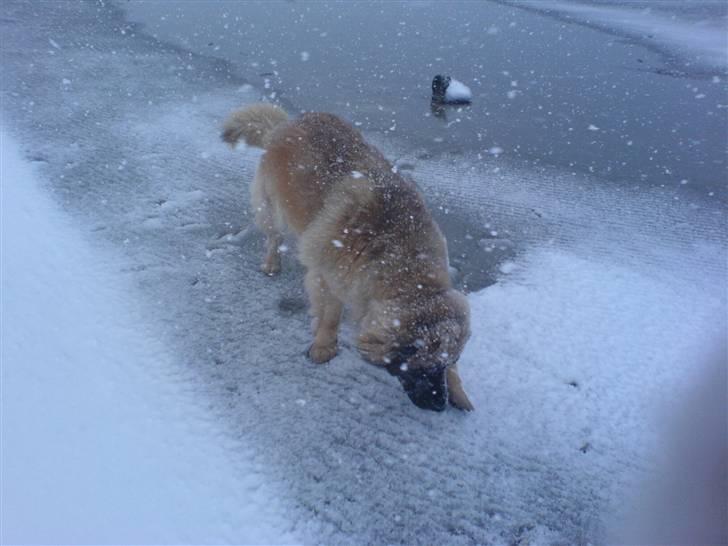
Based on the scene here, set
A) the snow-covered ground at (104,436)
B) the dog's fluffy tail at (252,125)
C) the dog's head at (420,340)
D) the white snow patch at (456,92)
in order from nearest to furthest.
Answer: the snow-covered ground at (104,436)
the dog's head at (420,340)
the dog's fluffy tail at (252,125)
the white snow patch at (456,92)

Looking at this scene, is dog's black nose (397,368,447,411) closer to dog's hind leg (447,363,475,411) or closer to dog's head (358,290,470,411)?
dog's head (358,290,470,411)

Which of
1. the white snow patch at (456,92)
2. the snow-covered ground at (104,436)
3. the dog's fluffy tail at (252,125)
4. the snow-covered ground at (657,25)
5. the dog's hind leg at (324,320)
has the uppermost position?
the snow-covered ground at (657,25)

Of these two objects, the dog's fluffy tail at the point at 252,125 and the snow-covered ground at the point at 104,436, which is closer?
the snow-covered ground at the point at 104,436

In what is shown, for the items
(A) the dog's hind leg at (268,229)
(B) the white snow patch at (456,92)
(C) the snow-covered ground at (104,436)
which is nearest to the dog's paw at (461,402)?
(C) the snow-covered ground at (104,436)

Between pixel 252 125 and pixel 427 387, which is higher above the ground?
pixel 252 125

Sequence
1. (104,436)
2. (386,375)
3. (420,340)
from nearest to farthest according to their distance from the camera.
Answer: (420,340)
(104,436)
(386,375)

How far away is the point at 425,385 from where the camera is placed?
2.56 meters

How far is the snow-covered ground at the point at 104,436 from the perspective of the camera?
2.22 metres

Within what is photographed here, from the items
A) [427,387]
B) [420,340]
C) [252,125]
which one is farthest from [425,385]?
[252,125]

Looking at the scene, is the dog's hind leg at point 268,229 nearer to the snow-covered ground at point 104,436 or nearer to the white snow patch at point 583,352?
the snow-covered ground at point 104,436

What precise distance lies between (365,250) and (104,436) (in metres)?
1.67

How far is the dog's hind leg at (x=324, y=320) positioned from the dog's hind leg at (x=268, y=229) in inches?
27.0

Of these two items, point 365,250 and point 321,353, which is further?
point 321,353

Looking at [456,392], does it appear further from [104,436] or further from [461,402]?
[104,436]
